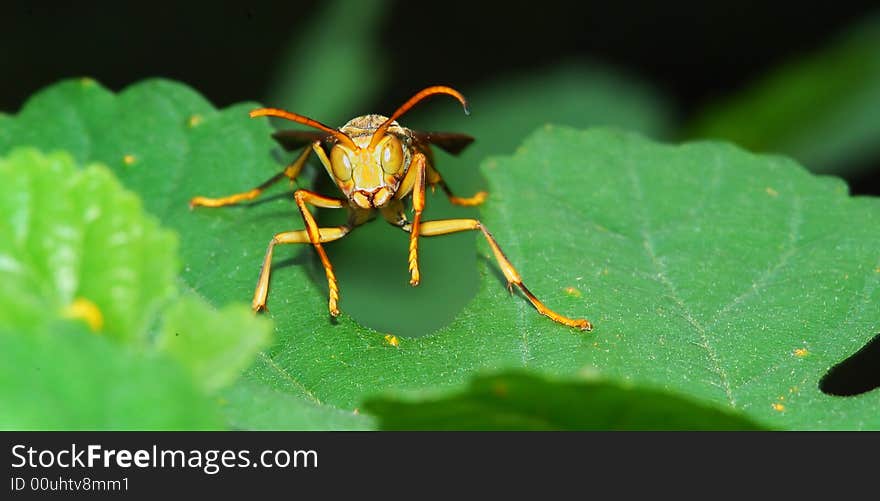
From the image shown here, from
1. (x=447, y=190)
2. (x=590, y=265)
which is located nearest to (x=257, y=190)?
(x=447, y=190)

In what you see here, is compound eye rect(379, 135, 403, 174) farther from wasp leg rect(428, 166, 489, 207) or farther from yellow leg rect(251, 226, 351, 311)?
wasp leg rect(428, 166, 489, 207)

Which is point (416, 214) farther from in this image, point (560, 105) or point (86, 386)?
point (560, 105)

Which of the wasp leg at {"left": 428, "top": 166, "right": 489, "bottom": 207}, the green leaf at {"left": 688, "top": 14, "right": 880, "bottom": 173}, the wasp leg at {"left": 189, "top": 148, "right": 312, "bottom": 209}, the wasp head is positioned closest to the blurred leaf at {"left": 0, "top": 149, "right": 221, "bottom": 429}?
the wasp leg at {"left": 189, "top": 148, "right": 312, "bottom": 209}

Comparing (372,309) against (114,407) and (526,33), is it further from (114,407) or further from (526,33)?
(114,407)

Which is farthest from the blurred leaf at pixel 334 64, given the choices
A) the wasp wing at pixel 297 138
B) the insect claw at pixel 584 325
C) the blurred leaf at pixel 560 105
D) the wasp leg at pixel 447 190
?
the insect claw at pixel 584 325

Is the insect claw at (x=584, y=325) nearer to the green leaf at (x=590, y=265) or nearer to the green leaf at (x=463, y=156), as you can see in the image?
the green leaf at (x=590, y=265)
